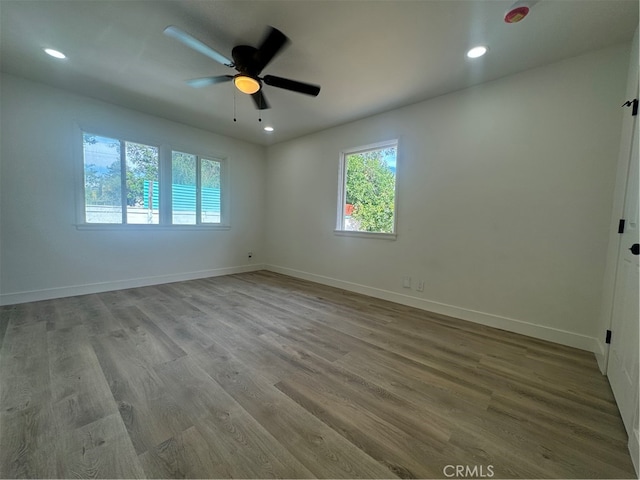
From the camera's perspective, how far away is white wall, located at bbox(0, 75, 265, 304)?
3.09 meters

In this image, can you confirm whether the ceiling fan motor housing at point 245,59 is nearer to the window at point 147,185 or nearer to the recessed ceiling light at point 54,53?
the recessed ceiling light at point 54,53

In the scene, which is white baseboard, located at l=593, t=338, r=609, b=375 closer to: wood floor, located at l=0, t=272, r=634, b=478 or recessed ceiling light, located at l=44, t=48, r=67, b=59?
wood floor, located at l=0, t=272, r=634, b=478

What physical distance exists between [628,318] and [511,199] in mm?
1464

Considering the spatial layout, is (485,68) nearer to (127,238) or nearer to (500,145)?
(500,145)

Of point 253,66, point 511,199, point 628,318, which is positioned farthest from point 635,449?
point 253,66

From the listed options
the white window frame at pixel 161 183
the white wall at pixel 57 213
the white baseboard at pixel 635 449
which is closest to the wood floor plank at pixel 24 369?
the white wall at pixel 57 213

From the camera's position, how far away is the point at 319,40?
225cm

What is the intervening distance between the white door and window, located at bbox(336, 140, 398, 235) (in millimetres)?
2133

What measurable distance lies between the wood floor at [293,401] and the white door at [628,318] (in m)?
0.13

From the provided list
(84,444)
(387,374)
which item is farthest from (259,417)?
(387,374)

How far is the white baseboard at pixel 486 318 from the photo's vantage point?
239 centimetres

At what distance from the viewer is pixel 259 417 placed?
1.45 m

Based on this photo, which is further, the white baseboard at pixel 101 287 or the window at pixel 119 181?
the window at pixel 119 181

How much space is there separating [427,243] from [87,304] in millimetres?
4416
